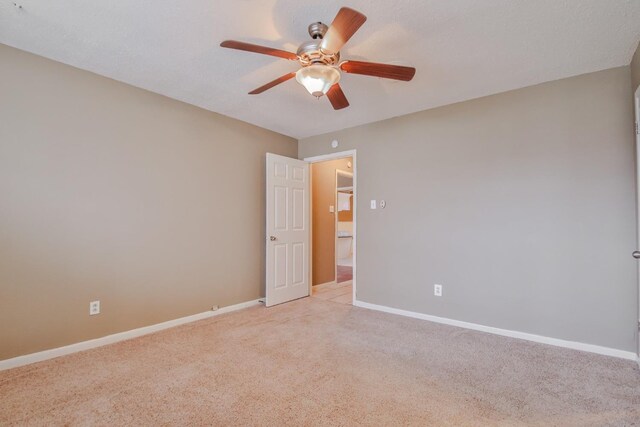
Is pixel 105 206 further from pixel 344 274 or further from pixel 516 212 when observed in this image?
pixel 344 274

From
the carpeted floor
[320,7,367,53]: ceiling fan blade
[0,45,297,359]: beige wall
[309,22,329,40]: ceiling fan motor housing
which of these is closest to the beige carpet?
[0,45,297,359]: beige wall

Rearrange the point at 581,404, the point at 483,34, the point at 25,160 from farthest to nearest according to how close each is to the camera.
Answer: the point at 25,160 → the point at 483,34 → the point at 581,404

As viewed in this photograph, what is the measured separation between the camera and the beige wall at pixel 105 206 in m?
2.42

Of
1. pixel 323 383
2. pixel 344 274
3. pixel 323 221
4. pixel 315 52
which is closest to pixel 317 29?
pixel 315 52

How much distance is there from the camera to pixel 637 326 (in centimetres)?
251

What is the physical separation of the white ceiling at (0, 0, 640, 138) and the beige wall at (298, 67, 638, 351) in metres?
0.36

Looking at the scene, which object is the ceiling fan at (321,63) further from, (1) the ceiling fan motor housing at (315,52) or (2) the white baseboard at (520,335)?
(2) the white baseboard at (520,335)

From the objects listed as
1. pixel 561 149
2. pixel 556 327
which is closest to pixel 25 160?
pixel 561 149

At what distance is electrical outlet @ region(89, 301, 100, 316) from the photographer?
9.05ft

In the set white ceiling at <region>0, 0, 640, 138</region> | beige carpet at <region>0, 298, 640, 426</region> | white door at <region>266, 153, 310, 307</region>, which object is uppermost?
white ceiling at <region>0, 0, 640, 138</region>

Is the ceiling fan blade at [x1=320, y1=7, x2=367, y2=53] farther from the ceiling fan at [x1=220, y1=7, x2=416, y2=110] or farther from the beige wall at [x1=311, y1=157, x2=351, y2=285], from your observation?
the beige wall at [x1=311, y1=157, x2=351, y2=285]

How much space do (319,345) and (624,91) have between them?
3.33 m

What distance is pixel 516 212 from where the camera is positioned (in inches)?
121

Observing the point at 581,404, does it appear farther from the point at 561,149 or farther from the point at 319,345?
the point at 561,149
